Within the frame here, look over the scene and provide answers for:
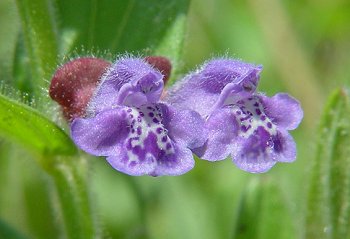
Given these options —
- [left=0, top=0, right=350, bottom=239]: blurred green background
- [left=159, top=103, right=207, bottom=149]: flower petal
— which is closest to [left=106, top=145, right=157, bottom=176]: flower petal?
[left=159, top=103, right=207, bottom=149]: flower petal

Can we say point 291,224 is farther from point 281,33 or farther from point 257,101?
point 281,33

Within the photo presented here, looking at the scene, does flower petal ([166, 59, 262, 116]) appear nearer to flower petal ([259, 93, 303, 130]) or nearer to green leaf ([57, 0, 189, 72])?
flower petal ([259, 93, 303, 130])

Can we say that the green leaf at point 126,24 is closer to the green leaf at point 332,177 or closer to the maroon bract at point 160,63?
the maroon bract at point 160,63

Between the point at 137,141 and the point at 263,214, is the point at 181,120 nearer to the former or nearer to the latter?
the point at 137,141

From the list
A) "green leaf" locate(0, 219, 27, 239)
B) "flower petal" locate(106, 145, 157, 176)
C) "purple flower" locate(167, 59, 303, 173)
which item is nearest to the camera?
"flower petal" locate(106, 145, 157, 176)

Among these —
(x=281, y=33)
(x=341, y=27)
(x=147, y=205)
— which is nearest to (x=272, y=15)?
(x=281, y=33)

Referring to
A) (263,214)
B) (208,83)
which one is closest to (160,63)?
(208,83)

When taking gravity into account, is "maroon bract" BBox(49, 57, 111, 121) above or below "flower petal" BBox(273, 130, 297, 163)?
above
